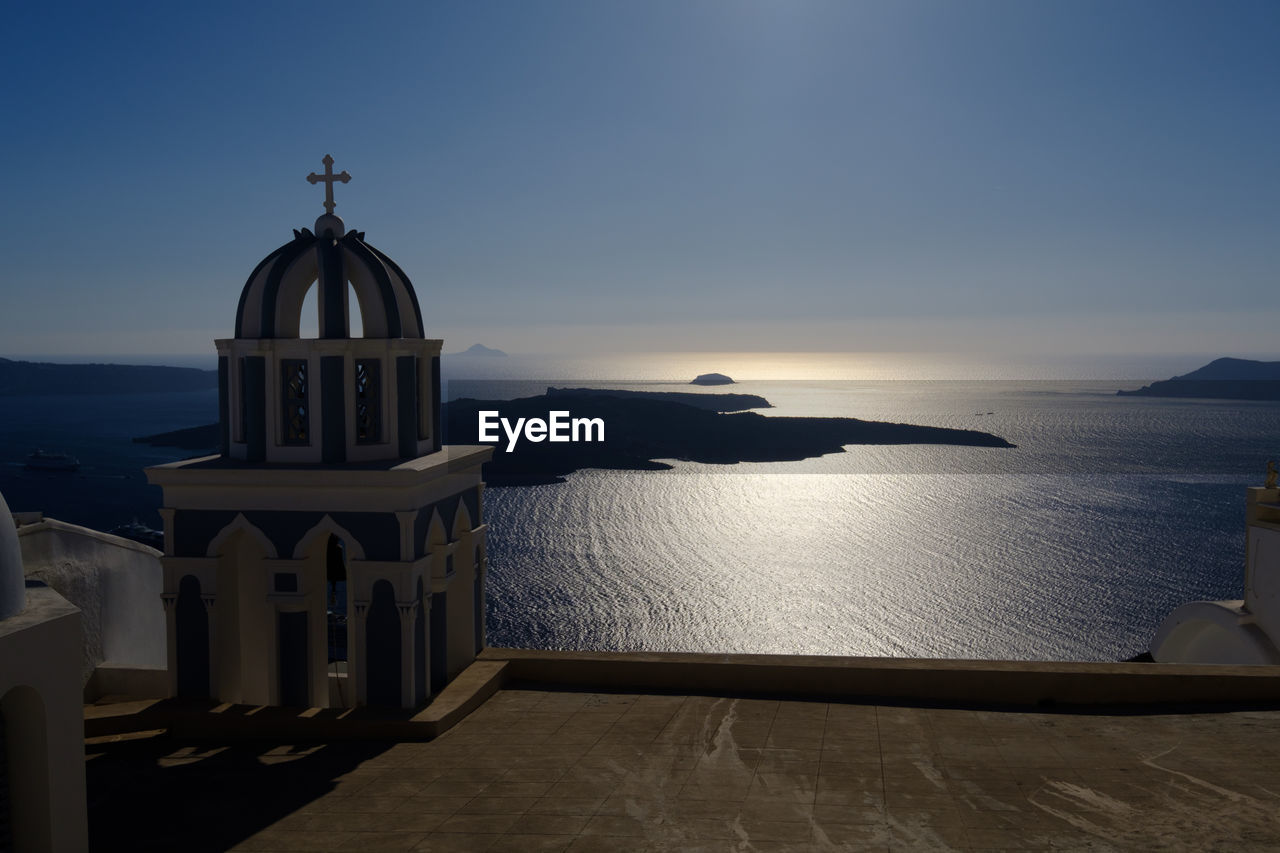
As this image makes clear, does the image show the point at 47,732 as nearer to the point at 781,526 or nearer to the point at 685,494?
the point at 781,526

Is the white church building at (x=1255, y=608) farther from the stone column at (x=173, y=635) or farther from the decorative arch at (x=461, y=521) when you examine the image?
the stone column at (x=173, y=635)

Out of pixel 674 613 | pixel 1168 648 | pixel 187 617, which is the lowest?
pixel 674 613

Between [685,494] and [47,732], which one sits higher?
[47,732]

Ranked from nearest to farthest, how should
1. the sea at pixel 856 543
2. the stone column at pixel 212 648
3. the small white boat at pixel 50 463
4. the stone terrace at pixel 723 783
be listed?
the stone terrace at pixel 723 783 < the stone column at pixel 212 648 < the sea at pixel 856 543 < the small white boat at pixel 50 463

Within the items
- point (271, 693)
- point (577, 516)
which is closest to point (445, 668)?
point (271, 693)

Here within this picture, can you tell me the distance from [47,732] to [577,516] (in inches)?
2416

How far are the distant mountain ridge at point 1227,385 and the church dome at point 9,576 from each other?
19264 centimetres

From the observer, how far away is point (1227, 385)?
586 ft

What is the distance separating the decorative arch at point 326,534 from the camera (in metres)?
7.93

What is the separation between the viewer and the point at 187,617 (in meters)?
8.22

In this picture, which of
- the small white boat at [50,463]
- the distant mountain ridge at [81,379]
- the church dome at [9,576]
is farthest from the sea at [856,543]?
the distant mountain ridge at [81,379]

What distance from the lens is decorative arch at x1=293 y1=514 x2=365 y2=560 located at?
26.0 feet

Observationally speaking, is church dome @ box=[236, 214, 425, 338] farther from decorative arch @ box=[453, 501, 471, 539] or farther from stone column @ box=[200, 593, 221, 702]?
stone column @ box=[200, 593, 221, 702]

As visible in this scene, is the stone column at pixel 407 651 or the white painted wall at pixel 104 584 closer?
the stone column at pixel 407 651
